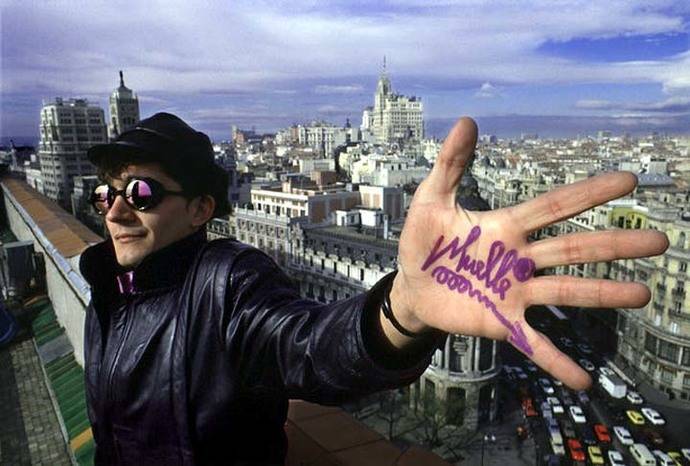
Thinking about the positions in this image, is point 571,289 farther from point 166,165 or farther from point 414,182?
point 414,182

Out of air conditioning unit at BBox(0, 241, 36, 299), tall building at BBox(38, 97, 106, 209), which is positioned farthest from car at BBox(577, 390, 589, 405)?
tall building at BBox(38, 97, 106, 209)

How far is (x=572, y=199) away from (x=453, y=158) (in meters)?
0.50

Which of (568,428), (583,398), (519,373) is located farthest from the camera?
(519,373)

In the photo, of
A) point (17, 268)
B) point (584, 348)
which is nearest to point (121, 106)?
point (17, 268)

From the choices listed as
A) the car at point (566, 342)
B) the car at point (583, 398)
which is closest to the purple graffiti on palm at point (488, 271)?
the car at point (583, 398)

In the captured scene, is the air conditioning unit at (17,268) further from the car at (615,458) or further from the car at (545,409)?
the car at (615,458)

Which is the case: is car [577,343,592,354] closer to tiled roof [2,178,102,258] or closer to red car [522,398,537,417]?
→ red car [522,398,537,417]

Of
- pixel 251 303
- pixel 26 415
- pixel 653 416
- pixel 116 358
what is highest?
pixel 251 303

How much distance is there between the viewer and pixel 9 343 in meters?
16.6

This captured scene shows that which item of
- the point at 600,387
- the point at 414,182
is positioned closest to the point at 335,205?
the point at 414,182

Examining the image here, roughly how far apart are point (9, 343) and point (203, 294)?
17.5 m

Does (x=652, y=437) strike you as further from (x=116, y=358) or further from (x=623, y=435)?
(x=116, y=358)

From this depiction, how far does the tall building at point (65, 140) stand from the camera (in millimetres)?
77562

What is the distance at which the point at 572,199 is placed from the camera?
1982 millimetres
